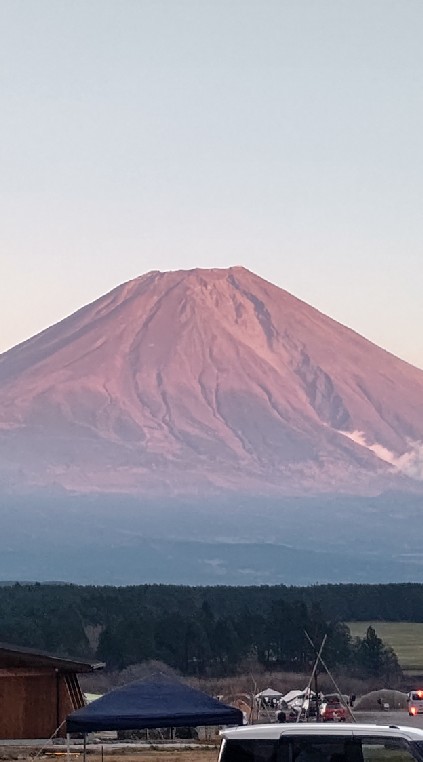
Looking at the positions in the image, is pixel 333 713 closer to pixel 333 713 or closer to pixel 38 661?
pixel 333 713

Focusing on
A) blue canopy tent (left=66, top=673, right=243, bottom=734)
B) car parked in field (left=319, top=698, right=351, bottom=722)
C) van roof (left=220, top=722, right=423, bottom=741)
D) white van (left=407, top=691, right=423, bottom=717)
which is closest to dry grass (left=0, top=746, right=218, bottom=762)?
blue canopy tent (left=66, top=673, right=243, bottom=734)

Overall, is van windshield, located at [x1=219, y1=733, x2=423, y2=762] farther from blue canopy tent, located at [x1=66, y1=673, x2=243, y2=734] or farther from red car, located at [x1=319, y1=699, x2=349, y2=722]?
red car, located at [x1=319, y1=699, x2=349, y2=722]

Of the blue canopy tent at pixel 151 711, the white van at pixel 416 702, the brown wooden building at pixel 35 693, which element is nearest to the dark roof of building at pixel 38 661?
the brown wooden building at pixel 35 693

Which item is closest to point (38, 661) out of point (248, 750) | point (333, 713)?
point (248, 750)

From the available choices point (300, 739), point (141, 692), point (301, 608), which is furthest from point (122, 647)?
point (300, 739)

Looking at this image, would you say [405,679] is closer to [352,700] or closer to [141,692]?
[352,700]

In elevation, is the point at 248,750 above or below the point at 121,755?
below

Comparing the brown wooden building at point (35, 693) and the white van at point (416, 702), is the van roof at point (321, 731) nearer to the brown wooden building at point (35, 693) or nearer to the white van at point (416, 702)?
the brown wooden building at point (35, 693)
